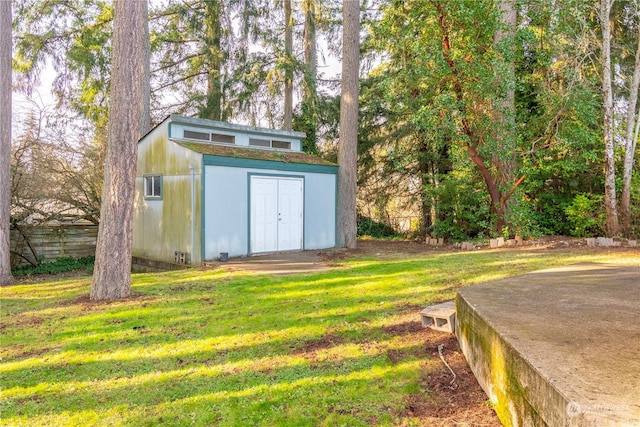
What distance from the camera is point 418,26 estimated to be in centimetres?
1013

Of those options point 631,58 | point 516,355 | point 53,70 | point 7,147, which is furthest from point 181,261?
point 631,58

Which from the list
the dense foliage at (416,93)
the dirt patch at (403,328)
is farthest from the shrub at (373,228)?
the dirt patch at (403,328)

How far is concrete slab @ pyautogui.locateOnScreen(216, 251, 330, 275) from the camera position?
26.0 feet

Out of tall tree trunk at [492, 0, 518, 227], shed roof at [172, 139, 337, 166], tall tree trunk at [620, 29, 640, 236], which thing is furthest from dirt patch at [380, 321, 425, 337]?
tall tree trunk at [620, 29, 640, 236]

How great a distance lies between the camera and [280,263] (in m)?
8.75

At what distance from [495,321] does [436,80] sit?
8.73m

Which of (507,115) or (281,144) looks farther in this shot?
(281,144)

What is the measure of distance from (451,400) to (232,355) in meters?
1.86

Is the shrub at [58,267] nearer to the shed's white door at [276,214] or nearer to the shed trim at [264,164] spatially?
the shed's white door at [276,214]

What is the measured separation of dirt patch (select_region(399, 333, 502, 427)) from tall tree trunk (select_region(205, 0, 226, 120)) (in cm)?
1491

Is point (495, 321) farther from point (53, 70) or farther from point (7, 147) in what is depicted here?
point (53, 70)

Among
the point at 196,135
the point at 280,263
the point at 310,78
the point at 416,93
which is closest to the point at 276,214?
the point at 280,263

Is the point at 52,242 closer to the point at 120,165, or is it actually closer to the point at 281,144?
the point at 281,144

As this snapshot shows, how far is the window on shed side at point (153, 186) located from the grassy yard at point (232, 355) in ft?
14.1
